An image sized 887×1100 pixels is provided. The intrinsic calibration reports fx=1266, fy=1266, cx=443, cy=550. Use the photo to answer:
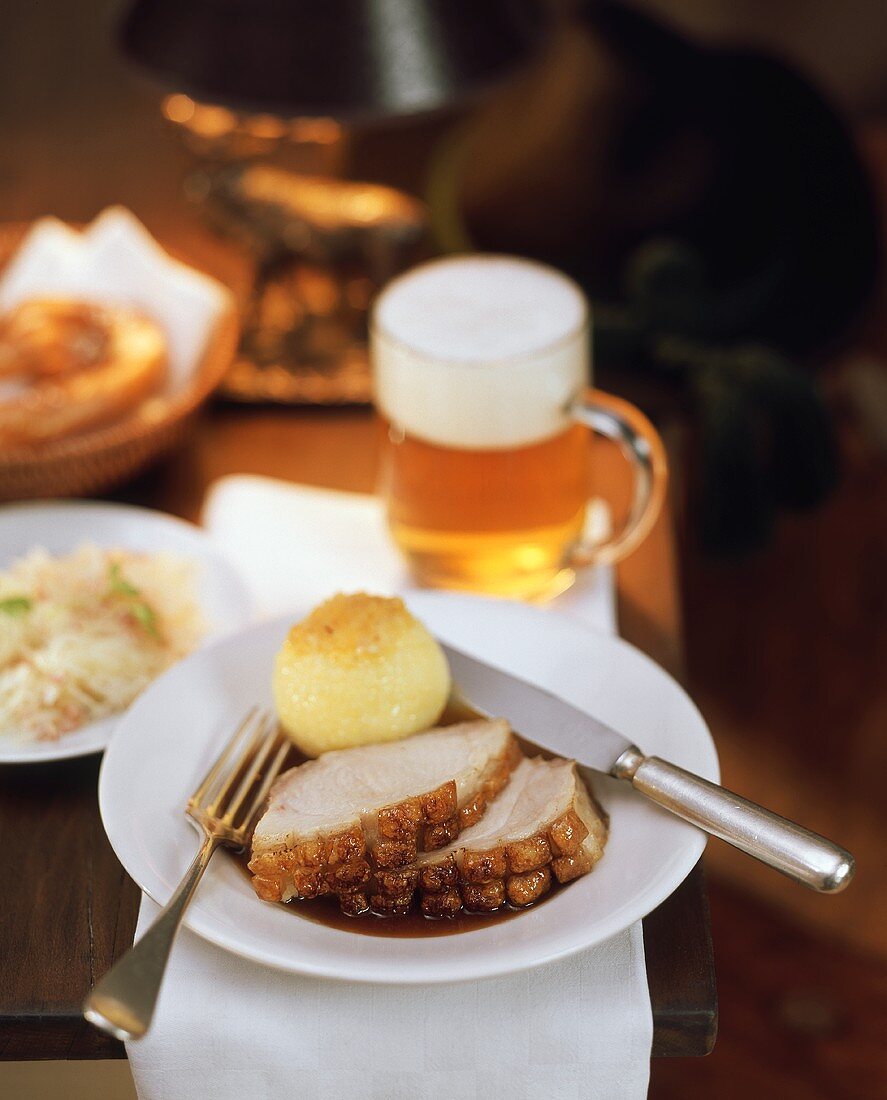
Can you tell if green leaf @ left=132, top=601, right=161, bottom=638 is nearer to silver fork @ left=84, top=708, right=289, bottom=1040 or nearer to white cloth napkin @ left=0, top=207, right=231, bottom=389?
silver fork @ left=84, top=708, right=289, bottom=1040

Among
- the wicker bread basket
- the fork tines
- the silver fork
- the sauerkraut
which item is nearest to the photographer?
the silver fork

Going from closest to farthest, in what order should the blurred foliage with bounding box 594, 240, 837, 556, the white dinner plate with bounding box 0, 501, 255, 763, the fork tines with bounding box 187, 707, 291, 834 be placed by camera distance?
the fork tines with bounding box 187, 707, 291, 834 → the white dinner plate with bounding box 0, 501, 255, 763 → the blurred foliage with bounding box 594, 240, 837, 556

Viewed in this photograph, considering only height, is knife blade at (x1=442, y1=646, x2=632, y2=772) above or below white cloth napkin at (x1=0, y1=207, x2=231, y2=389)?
above

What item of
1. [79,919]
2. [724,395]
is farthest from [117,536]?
[724,395]

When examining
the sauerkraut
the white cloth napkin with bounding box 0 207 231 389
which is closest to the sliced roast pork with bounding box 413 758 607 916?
the sauerkraut

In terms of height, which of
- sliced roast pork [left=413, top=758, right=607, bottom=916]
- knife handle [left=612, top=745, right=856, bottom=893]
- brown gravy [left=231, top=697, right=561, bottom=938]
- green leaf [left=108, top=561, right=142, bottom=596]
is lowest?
green leaf [left=108, top=561, right=142, bottom=596]

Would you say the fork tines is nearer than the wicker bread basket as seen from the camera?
Yes

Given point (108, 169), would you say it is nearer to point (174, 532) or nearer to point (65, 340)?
point (65, 340)
